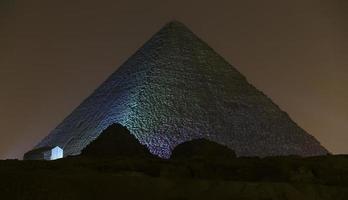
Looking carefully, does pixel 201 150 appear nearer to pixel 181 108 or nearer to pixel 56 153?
pixel 181 108

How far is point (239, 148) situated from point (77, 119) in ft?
25.0

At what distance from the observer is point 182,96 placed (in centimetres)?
3081

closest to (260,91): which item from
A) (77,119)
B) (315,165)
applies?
(77,119)

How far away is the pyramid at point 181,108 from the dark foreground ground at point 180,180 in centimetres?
1530

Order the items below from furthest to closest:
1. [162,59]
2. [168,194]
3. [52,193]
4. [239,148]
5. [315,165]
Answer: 1. [162,59]
2. [239,148]
3. [315,165]
4. [168,194]
5. [52,193]

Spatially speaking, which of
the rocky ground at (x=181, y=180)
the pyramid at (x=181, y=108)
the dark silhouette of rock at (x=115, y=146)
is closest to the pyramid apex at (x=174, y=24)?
the pyramid at (x=181, y=108)

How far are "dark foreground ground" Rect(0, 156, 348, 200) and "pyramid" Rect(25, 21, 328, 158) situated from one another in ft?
50.2

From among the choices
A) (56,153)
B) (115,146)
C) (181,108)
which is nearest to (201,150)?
(115,146)

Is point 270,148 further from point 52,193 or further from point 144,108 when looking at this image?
point 52,193

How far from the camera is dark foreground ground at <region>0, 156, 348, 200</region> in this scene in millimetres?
8273

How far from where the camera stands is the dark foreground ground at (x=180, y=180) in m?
8.27

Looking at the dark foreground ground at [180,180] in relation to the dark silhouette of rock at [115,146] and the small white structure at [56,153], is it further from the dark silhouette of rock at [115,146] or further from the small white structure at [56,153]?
the small white structure at [56,153]

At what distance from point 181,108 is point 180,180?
818 inches

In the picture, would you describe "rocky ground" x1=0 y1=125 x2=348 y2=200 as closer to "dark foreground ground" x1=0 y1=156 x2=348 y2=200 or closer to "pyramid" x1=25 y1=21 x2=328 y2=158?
"dark foreground ground" x1=0 y1=156 x2=348 y2=200
